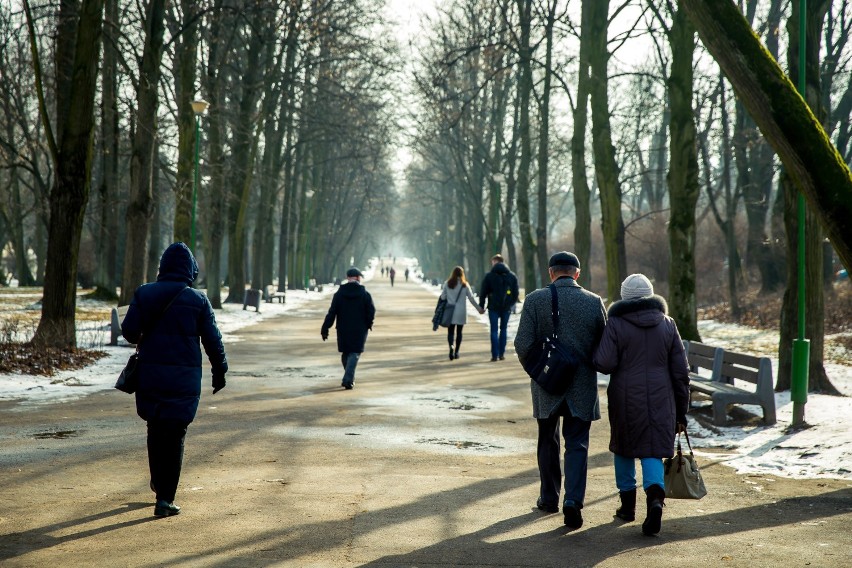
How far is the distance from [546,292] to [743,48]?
111 inches

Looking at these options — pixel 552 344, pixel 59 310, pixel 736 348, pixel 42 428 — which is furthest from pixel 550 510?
pixel 736 348

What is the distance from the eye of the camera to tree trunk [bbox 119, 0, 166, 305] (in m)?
21.0

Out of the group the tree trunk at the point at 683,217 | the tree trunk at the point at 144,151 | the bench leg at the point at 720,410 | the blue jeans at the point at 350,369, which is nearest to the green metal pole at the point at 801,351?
the bench leg at the point at 720,410

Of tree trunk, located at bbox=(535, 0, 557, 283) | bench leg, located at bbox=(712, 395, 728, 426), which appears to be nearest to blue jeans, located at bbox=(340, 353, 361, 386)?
bench leg, located at bbox=(712, 395, 728, 426)

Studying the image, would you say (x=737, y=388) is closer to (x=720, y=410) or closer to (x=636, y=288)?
(x=720, y=410)

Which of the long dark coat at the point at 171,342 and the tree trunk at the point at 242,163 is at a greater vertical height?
the tree trunk at the point at 242,163

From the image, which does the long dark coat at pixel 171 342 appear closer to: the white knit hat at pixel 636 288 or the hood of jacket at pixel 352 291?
the white knit hat at pixel 636 288

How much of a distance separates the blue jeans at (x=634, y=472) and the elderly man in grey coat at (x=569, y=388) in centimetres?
22

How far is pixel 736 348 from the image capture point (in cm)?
2247

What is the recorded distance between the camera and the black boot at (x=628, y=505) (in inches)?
261

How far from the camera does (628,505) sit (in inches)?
261

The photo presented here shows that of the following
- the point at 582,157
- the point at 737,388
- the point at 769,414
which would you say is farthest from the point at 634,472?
the point at 582,157

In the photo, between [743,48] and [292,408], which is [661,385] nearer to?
[743,48]

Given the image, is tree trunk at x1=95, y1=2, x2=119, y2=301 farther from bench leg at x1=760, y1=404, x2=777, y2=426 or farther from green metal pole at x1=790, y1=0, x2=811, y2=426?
bench leg at x1=760, y1=404, x2=777, y2=426
